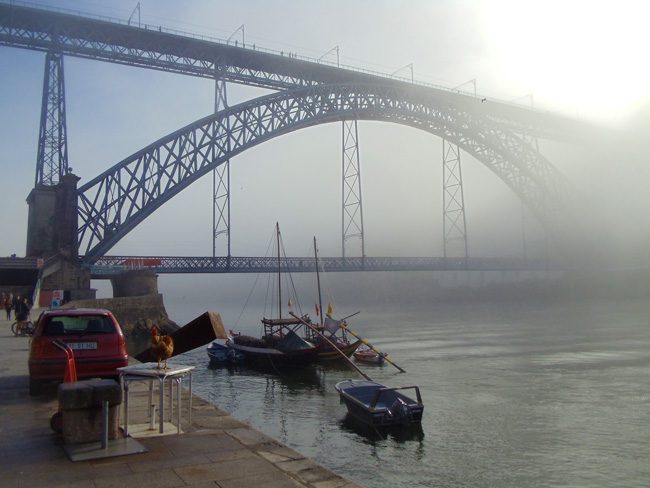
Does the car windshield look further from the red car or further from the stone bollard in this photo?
the stone bollard

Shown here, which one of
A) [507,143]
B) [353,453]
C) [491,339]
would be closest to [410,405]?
[353,453]

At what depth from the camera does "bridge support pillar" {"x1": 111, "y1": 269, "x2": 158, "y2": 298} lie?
47.7m

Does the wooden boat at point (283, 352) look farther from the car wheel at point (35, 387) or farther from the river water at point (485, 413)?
the car wheel at point (35, 387)

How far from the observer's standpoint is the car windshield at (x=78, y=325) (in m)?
9.91

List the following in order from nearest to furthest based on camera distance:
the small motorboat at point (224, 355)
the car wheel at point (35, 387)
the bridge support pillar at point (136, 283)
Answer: the car wheel at point (35, 387), the small motorboat at point (224, 355), the bridge support pillar at point (136, 283)

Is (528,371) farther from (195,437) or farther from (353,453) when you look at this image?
(195,437)

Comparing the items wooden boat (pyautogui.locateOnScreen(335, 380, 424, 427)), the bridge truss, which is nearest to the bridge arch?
the bridge truss

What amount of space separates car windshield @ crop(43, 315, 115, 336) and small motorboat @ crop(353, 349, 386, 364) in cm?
2318

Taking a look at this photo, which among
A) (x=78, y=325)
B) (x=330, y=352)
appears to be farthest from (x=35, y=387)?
(x=330, y=352)

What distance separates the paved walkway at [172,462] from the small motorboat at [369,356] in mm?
23841

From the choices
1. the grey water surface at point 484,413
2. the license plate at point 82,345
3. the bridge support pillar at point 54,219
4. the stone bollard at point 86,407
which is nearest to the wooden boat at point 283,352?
the grey water surface at point 484,413

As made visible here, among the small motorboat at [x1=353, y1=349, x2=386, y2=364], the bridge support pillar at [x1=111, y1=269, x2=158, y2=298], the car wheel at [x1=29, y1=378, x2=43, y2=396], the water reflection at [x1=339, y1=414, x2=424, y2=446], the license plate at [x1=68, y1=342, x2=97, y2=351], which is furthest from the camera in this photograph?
the bridge support pillar at [x1=111, y1=269, x2=158, y2=298]

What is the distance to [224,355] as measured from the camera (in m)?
34.8

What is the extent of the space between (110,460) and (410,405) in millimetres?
11718
